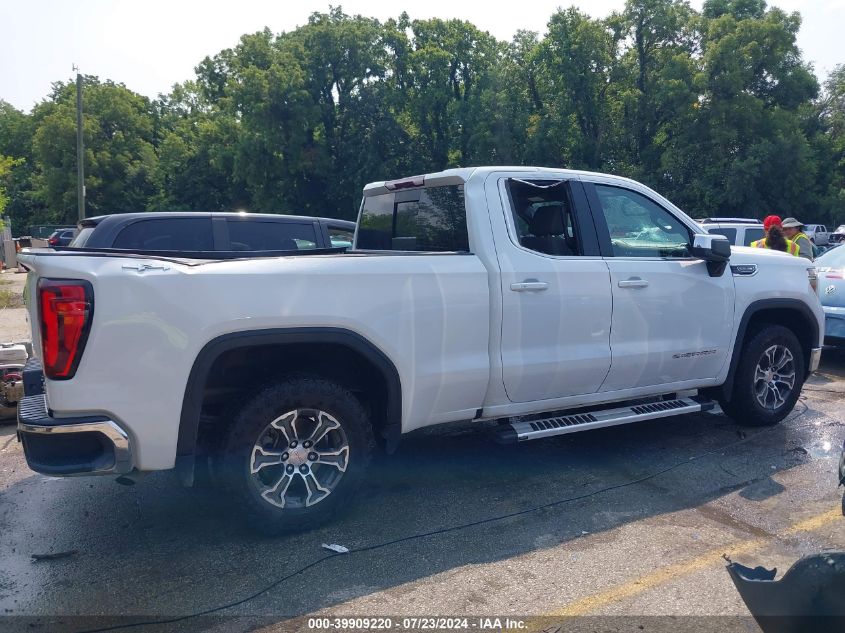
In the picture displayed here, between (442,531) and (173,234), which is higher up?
(173,234)

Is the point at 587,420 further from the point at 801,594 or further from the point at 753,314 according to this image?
the point at 801,594

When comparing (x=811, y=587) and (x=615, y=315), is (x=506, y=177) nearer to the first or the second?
(x=615, y=315)

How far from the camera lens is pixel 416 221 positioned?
16.3 feet

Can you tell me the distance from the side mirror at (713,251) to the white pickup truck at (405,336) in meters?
0.02

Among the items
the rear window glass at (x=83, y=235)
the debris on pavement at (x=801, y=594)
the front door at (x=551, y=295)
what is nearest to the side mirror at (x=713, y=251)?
the front door at (x=551, y=295)

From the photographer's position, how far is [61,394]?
318cm

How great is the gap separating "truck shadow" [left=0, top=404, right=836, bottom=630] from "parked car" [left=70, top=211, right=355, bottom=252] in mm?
2491

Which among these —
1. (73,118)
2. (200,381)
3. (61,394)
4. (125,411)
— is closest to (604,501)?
(200,381)

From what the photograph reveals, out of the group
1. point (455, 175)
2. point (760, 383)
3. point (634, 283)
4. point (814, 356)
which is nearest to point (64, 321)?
point (455, 175)

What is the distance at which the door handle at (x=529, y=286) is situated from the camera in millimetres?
4305

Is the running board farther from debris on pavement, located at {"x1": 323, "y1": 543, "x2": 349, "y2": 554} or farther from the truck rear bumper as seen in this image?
the truck rear bumper

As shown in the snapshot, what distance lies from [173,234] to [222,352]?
4.56 meters

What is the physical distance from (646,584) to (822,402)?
14.7 feet

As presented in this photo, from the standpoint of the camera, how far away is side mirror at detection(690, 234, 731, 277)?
16.3 feet
